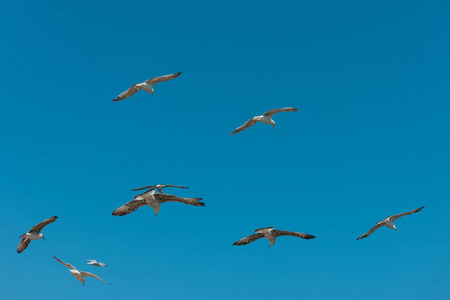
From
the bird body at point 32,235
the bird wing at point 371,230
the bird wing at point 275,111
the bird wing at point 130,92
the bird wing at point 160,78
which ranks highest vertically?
the bird wing at point 160,78

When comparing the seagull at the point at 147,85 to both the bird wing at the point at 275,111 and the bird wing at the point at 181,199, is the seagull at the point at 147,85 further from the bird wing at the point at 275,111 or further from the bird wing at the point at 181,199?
the bird wing at the point at 181,199

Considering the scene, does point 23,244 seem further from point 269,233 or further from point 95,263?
point 269,233

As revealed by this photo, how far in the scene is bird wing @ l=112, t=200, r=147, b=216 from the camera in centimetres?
2375

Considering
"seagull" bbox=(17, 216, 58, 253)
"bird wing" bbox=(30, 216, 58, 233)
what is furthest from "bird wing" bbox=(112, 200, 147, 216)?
"seagull" bbox=(17, 216, 58, 253)

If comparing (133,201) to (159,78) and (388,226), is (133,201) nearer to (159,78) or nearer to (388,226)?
(159,78)

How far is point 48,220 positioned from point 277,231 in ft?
51.8

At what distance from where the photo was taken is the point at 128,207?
24.1 metres

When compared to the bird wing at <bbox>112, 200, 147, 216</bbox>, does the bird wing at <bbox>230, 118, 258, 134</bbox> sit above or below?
above

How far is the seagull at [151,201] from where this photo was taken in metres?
24.0

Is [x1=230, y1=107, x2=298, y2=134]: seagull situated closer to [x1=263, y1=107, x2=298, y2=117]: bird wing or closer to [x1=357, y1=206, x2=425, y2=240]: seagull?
[x1=263, y1=107, x2=298, y2=117]: bird wing

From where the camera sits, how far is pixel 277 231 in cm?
3019

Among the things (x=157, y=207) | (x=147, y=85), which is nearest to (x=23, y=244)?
(x=147, y=85)

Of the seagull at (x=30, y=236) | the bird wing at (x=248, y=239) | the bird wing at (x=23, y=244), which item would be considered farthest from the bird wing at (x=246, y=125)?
the bird wing at (x=23, y=244)

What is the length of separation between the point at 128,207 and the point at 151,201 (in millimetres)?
1154
